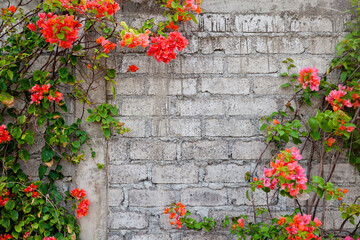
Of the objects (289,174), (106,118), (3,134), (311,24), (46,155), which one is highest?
(311,24)

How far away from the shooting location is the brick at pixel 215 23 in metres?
2.02

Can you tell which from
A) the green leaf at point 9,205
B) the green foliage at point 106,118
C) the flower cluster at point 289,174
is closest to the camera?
the flower cluster at point 289,174

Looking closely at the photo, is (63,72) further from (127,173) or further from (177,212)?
(177,212)

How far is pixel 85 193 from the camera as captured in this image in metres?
1.97

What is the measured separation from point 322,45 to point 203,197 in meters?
1.22

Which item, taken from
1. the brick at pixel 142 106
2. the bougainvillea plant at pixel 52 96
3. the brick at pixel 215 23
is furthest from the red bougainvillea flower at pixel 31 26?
the brick at pixel 215 23

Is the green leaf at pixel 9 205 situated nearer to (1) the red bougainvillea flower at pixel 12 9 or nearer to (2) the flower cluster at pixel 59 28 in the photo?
(2) the flower cluster at pixel 59 28

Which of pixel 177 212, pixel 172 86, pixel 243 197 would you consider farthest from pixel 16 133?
pixel 243 197

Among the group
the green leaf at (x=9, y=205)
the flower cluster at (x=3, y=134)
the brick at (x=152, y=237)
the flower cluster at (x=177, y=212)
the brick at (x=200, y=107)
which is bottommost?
the brick at (x=152, y=237)

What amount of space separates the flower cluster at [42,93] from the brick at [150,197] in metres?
0.73

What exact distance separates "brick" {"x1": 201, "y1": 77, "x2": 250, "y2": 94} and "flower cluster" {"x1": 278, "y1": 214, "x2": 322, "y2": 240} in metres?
0.80

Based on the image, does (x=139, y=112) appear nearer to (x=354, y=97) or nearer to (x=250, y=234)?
(x=250, y=234)

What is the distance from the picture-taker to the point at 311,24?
202 centimetres

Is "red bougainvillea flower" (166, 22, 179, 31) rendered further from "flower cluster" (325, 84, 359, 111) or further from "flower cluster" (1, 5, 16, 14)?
"flower cluster" (325, 84, 359, 111)
